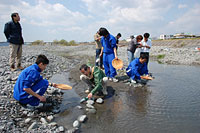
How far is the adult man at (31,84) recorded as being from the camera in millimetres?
2977

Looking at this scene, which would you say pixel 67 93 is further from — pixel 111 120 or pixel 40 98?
pixel 111 120

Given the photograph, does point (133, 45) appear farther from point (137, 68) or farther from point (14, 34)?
point (14, 34)

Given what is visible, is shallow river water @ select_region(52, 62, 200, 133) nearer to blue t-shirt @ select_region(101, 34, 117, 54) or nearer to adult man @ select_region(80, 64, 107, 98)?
adult man @ select_region(80, 64, 107, 98)

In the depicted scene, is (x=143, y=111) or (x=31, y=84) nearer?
(x=31, y=84)

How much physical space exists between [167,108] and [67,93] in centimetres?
299

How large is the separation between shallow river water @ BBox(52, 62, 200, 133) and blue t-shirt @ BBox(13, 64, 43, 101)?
0.94 metres

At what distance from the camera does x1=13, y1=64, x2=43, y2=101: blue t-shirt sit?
296 cm

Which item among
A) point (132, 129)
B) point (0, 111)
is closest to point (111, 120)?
point (132, 129)

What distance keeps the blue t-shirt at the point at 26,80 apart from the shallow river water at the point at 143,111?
94cm

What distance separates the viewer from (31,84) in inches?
123

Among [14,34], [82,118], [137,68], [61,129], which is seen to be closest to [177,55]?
[137,68]

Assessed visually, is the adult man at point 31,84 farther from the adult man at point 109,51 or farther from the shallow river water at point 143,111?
the adult man at point 109,51

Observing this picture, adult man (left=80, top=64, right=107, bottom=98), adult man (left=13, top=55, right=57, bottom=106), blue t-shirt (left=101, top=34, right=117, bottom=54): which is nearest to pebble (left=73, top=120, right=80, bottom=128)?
adult man (left=13, top=55, right=57, bottom=106)

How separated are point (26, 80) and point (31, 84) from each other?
0.21m
